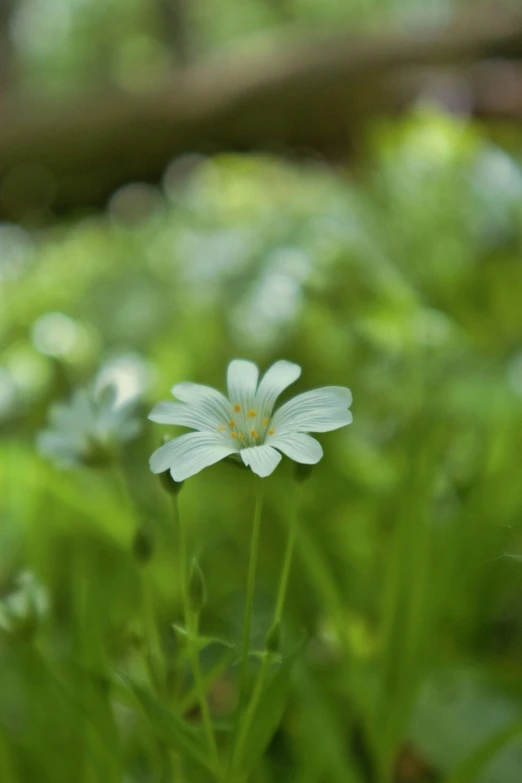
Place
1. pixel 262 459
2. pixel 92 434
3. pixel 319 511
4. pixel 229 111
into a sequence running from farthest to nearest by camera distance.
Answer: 1. pixel 229 111
2. pixel 319 511
3. pixel 92 434
4. pixel 262 459

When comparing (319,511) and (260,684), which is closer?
(260,684)

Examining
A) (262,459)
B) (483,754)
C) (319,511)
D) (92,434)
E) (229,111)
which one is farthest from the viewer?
(229,111)

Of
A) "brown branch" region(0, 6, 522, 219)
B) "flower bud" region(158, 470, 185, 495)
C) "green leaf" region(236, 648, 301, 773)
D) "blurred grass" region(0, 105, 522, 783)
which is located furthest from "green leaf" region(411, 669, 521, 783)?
"brown branch" region(0, 6, 522, 219)

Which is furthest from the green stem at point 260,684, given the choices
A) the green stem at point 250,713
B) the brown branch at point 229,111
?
the brown branch at point 229,111

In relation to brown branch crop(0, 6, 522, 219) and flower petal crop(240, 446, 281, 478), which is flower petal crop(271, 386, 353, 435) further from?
brown branch crop(0, 6, 522, 219)

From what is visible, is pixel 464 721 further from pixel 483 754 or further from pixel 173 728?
pixel 173 728

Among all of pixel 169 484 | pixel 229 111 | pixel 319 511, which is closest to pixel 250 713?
pixel 169 484

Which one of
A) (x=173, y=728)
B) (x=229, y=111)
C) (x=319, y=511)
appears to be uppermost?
(x=229, y=111)
